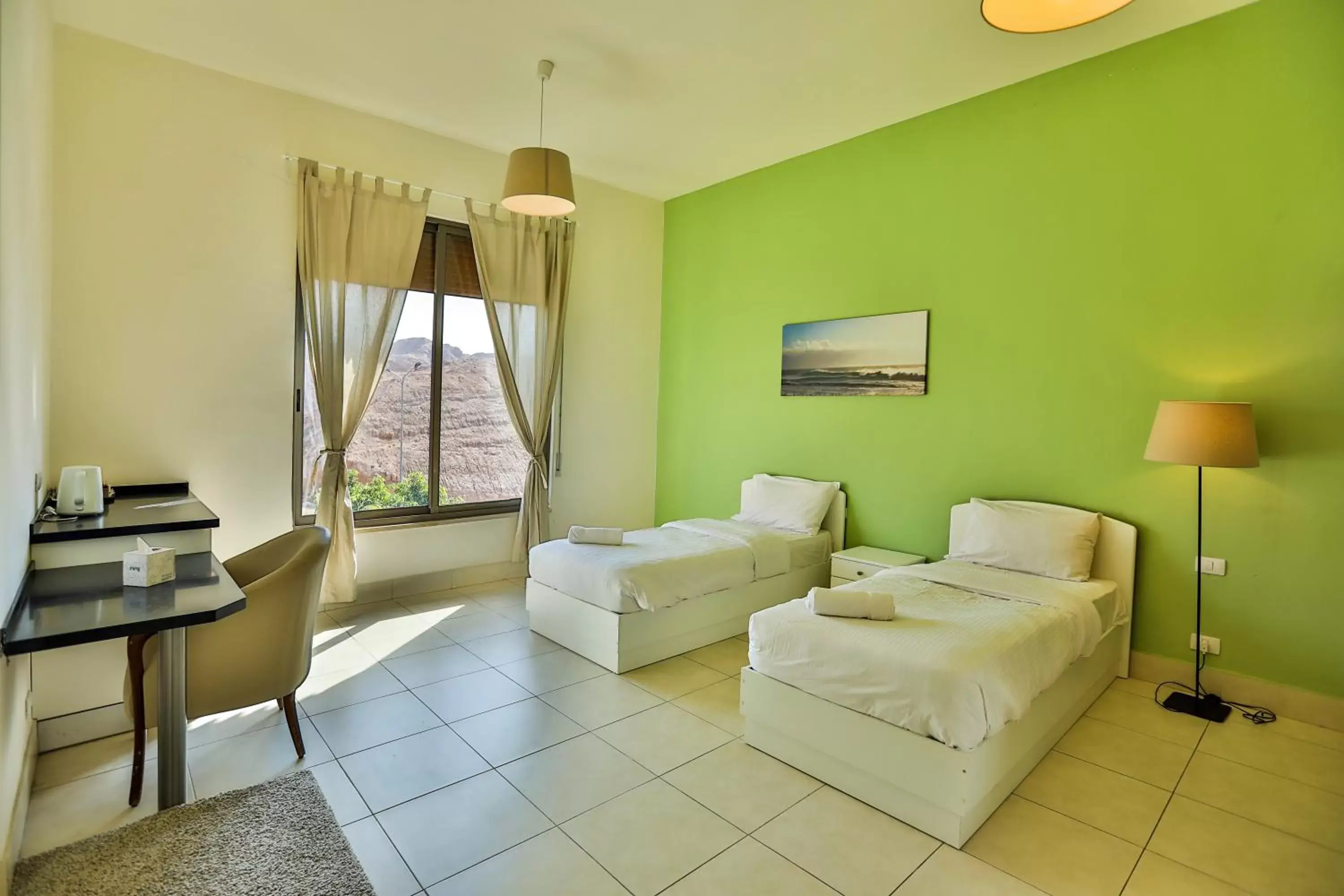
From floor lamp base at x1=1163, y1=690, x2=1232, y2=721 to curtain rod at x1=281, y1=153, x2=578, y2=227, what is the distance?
4940mm

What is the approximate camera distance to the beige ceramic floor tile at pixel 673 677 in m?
3.35

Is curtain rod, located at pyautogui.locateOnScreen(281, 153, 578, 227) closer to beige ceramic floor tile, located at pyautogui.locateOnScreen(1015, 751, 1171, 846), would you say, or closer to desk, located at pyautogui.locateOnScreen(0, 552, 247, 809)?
desk, located at pyautogui.locateOnScreen(0, 552, 247, 809)

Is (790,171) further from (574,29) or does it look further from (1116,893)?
(1116,893)

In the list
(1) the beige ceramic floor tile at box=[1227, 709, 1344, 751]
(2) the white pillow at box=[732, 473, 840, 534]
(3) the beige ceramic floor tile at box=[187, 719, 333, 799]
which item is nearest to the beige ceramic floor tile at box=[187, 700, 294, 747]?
(3) the beige ceramic floor tile at box=[187, 719, 333, 799]

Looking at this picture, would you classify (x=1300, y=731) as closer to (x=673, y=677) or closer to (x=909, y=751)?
(x=909, y=751)

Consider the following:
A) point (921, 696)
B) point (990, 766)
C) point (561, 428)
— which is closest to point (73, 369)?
point (561, 428)

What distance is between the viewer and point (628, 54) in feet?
11.6

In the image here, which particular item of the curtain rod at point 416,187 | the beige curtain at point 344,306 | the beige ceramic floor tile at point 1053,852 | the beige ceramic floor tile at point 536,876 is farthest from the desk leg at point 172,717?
the curtain rod at point 416,187

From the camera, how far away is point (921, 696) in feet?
7.39

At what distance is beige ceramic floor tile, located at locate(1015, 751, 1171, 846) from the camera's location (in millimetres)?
2311

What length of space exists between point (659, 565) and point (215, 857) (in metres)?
2.18

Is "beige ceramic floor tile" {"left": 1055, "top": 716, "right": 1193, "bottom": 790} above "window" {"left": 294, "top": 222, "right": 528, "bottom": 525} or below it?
below

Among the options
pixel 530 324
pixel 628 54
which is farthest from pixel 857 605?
pixel 530 324

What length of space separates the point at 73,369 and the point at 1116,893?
4919 mm
